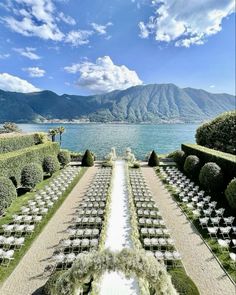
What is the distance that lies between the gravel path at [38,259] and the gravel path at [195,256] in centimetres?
694

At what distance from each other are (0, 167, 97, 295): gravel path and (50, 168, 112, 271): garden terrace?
1.67 ft

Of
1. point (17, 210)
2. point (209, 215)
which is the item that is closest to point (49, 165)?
point (17, 210)

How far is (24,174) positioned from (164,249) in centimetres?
1600

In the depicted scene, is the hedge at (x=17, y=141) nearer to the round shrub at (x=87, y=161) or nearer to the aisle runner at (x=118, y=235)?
the round shrub at (x=87, y=161)

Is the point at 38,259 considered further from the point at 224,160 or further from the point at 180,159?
the point at 180,159

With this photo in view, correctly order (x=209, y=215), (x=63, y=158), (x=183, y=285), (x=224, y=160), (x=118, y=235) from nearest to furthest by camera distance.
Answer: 1. (x=183, y=285)
2. (x=118, y=235)
3. (x=209, y=215)
4. (x=224, y=160)
5. (x=63, y=158)

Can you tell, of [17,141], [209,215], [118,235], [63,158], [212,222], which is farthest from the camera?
[63,158]

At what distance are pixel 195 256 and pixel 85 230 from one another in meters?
6.36

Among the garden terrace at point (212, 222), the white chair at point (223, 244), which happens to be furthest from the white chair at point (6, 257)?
the white chair at point (223, 244)

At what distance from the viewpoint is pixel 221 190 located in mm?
23984

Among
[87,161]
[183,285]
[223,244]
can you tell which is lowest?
[87,161]

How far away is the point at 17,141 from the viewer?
3447cm

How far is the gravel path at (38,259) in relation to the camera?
37.0 ft

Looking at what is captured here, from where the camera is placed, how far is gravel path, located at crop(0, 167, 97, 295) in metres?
11.3
